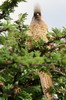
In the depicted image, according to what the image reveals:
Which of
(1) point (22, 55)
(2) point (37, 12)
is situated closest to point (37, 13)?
(2) point (37, 12)

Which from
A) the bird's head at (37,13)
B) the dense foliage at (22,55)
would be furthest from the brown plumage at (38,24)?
the dense foliage at (22,55)

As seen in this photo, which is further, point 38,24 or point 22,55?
point 38,24

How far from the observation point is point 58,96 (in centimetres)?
981

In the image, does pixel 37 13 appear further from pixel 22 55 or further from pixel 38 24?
pixel 22 55

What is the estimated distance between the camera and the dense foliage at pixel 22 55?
22.9 ft

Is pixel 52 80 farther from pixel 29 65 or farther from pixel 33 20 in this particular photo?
pixel 29 65

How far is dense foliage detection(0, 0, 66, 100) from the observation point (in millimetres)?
6973

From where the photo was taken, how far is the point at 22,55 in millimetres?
7039

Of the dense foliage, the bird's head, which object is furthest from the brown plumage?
the dense foliage

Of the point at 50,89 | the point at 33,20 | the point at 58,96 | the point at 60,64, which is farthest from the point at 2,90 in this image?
the point at 33,20

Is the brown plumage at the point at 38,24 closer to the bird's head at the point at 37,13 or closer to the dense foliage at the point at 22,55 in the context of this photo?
the bird's head at the point at 37,13

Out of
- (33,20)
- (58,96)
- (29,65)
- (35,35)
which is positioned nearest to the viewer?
(29,65)

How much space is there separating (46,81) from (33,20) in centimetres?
327

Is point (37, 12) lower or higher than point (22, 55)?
higher
